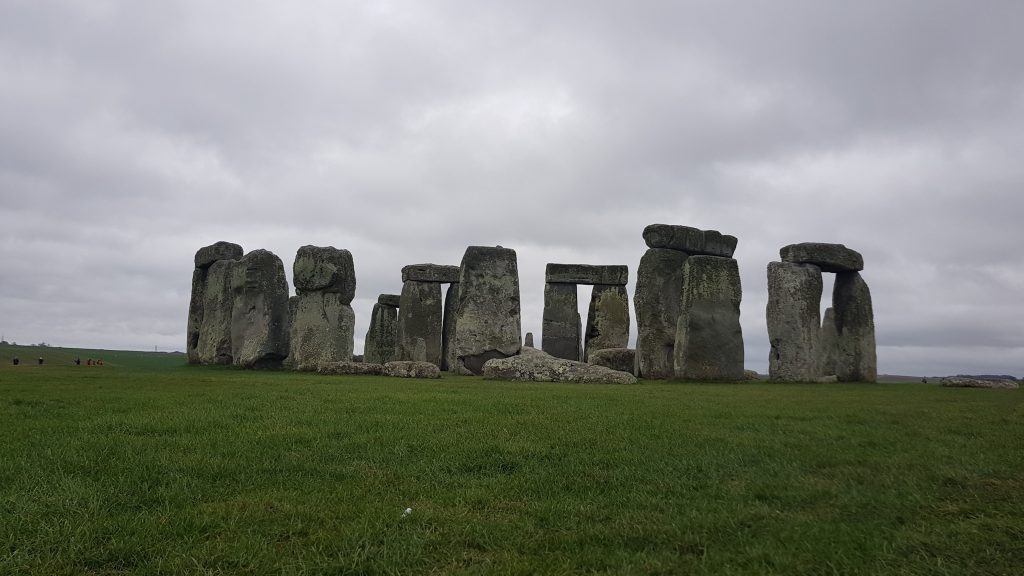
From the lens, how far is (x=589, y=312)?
2353cm

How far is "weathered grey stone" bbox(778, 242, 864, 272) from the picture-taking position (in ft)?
56.7

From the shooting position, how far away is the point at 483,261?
1909 centimetres

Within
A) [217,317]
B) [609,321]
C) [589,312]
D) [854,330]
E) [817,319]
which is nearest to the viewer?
[817,319]

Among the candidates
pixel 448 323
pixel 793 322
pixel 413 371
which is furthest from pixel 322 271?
pixel 793 322

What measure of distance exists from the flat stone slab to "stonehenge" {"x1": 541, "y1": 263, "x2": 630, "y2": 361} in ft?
26.6

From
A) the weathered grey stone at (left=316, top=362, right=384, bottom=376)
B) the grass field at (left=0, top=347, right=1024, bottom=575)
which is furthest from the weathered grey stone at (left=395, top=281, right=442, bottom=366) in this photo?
the grass field at (left=0, top=347, right=1024, bottom=575)

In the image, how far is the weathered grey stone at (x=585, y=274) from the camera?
76.7 feet

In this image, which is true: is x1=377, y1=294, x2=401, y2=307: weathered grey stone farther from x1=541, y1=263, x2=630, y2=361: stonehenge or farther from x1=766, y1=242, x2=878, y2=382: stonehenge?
x1=766, y1=242, x2=878, y2=382: stonehenge

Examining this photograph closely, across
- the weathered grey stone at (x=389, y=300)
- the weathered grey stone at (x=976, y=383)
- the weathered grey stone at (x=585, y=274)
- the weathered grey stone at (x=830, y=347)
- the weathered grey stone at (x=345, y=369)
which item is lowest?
the weathered grey stone at (x=345, y=369)

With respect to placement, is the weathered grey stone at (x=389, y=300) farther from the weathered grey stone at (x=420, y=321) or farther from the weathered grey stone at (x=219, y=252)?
the weathered grey stone at (x=219, y=252)

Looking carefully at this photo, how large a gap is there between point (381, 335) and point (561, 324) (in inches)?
262

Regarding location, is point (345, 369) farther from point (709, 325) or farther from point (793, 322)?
→ point (793, 322)

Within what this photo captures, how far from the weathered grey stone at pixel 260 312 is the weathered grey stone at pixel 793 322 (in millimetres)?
11932

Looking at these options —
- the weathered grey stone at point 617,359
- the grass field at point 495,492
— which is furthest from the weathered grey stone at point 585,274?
the grass field at point 495,492
